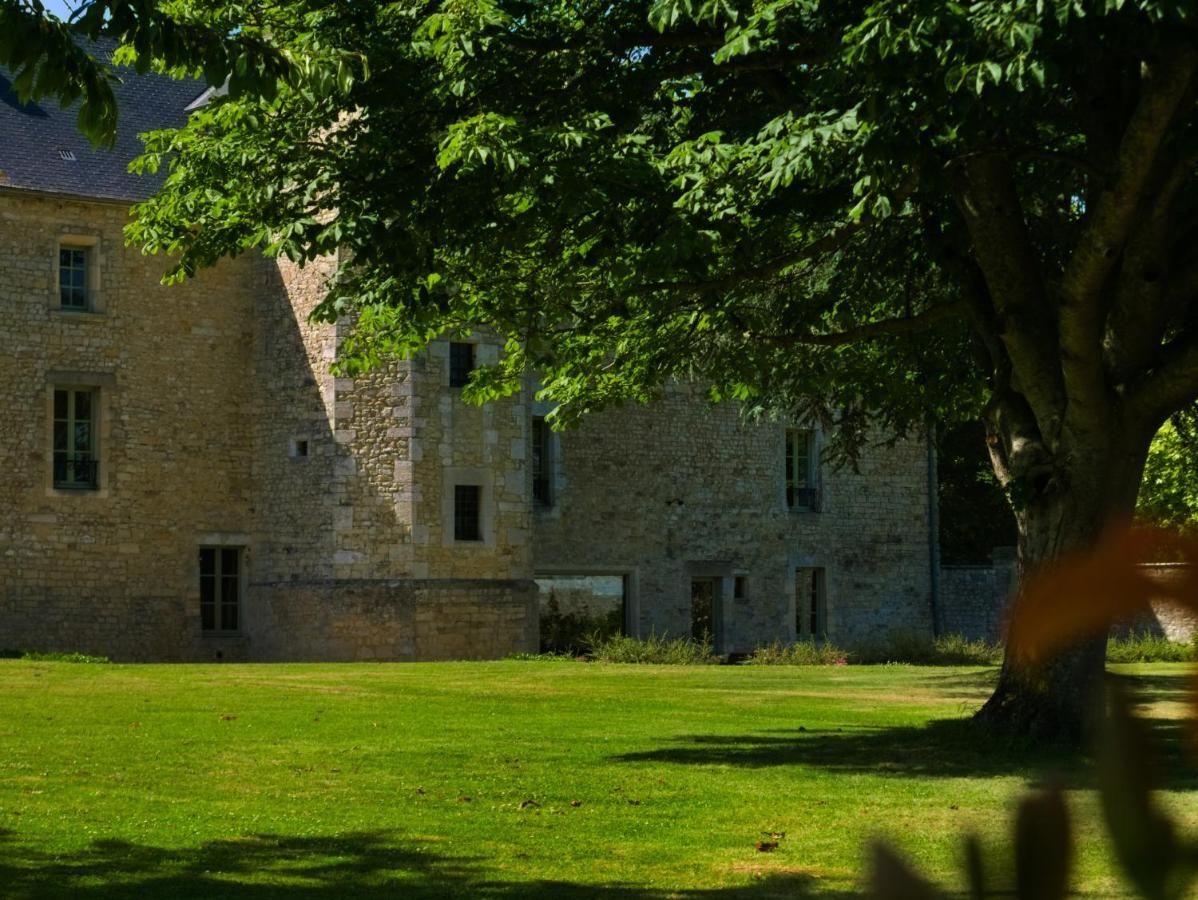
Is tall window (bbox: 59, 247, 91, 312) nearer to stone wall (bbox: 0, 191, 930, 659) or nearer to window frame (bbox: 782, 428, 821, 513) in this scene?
stone wall (bbox: 0, 191, 930, 659)

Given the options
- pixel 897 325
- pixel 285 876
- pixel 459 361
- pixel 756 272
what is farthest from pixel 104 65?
pixel 459 361

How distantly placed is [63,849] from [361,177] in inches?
213

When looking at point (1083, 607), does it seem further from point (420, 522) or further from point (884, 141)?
point (420, 522)

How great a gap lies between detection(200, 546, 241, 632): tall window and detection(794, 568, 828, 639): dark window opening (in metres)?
11.6

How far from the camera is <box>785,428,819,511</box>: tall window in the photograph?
34281 mm

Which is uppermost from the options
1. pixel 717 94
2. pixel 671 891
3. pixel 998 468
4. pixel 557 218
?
pixel 717 94

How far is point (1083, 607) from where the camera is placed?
29.6 inches

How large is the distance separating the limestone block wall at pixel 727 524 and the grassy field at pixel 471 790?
13790 mm

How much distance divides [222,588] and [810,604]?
40.6 feet

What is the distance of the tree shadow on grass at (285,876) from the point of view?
631 cm

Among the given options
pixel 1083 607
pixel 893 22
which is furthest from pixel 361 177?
pixel 1083 607

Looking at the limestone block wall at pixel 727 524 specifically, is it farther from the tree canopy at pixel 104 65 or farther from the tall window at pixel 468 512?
the tree canopy at pixel 104 65

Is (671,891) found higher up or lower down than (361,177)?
lower down

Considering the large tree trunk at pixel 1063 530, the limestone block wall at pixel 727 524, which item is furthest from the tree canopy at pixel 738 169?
the limestone block wall at pixel 727 524
